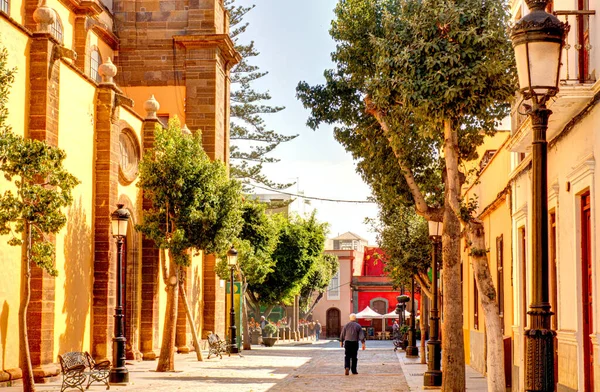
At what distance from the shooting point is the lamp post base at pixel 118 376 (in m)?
20.7

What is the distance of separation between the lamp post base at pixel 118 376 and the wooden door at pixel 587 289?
1173 centimetres

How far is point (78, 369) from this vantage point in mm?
18062

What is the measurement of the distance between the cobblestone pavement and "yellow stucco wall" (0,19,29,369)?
1034mm

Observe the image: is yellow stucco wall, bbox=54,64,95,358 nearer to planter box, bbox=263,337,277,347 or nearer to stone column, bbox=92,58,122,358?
stone column, bbox=92,58,122,358

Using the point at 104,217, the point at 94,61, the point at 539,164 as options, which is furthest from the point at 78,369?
the point at 94,61

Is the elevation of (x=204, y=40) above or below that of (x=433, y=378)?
above

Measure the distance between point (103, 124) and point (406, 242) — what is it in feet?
44.8

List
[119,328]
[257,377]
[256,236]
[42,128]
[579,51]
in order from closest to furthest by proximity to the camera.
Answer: [579,51], [42,128], [119,328], [257,377], [256,236]

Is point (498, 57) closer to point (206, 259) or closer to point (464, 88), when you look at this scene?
point (464, 88)

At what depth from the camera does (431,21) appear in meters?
14.5

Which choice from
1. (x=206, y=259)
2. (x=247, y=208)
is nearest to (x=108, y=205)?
(x=206, y=259)

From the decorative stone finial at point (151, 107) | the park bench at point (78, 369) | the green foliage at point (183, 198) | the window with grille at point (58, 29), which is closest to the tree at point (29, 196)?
the park bench at point (78, 369)

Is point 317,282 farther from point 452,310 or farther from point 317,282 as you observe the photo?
point 452,310

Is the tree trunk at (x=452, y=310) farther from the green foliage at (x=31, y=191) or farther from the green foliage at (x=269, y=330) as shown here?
the green foliage at (x=269, y=330)
